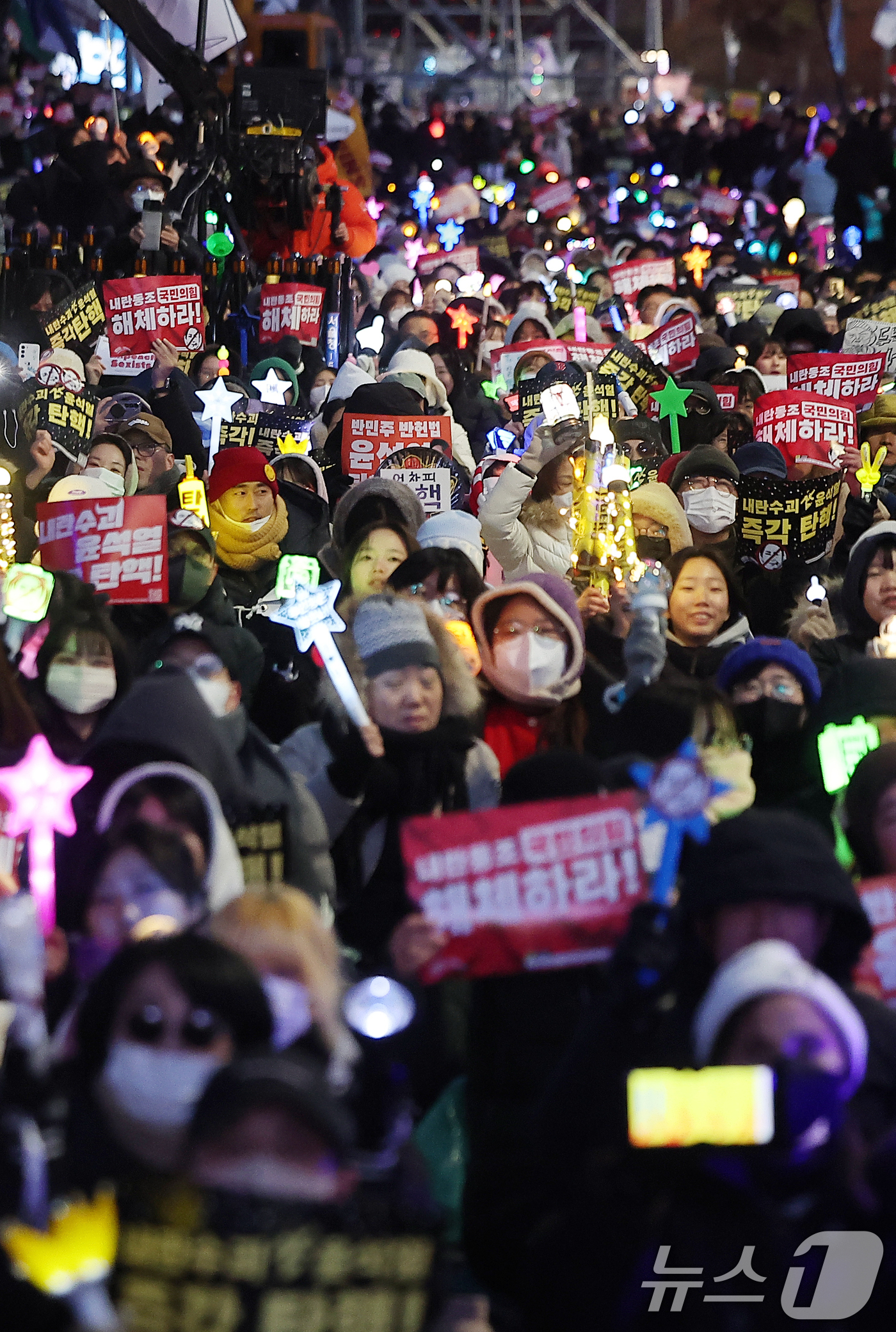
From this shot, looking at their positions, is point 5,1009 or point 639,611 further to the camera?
point 639,611

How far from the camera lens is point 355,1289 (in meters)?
2.52

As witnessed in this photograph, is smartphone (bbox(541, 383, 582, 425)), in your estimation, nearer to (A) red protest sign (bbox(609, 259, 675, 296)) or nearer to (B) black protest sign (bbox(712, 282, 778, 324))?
(B) black protest sign (bbox(712, 282, 778, 324))

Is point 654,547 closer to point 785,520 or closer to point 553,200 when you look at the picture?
point 785,520

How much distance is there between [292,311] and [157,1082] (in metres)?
7.99

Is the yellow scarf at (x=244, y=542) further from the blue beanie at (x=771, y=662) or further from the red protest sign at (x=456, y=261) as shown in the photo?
the red protest sign at (x=456, y=261)

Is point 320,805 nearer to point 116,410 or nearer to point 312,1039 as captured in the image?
point 312,1039

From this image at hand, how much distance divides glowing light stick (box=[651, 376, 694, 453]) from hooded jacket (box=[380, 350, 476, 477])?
0.86 meters

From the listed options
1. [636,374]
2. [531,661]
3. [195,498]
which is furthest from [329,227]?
[531,661]

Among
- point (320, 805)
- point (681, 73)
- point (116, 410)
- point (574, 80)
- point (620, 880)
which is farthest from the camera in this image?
point (574, 80)

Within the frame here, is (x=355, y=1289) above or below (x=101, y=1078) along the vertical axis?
below

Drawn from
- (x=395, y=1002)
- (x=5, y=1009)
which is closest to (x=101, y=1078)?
(x=5, y=1009)

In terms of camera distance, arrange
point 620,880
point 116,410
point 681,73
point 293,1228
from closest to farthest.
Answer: point 293,1228 < point 620,880 < point 116,410 < point 681,73

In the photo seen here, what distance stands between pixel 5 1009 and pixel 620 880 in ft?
3.31

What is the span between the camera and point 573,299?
11.8 m
